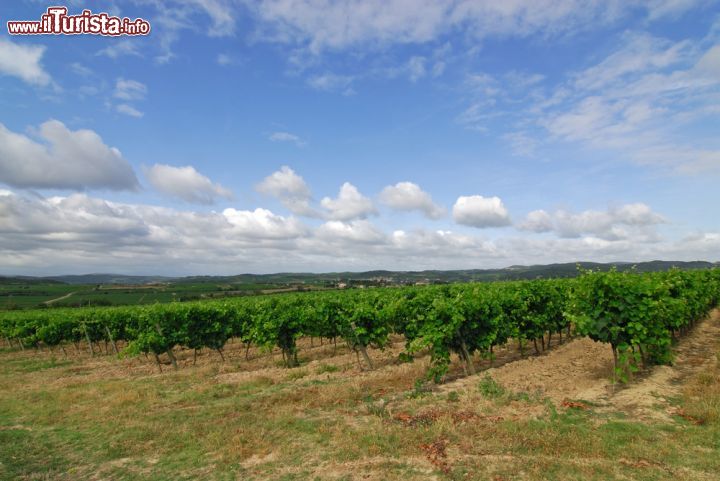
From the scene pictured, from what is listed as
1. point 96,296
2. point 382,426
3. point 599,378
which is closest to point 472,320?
point 599,378

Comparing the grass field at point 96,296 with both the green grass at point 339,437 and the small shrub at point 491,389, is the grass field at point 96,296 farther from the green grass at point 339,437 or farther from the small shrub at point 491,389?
the small shrub at point 491,389

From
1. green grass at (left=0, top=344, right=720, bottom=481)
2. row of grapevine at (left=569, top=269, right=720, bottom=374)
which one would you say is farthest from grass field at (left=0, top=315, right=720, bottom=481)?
row of grapevine at (left=569, top=269, right=720, bottom=374)

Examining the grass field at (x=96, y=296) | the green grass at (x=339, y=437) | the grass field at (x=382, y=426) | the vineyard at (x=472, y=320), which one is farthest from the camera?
the grass field at (x=96, y=296)

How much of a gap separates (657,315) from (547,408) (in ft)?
15.7

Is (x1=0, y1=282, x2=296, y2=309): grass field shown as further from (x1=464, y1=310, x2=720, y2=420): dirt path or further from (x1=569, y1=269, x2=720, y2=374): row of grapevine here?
(x1=569, y1=269, x2=720, y2=374): row of grapevine

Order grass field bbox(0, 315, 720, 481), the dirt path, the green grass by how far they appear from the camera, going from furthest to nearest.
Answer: the dirt path < grass field bbox(0, 315, 720, 481) < the green grass

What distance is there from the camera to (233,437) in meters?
7.90

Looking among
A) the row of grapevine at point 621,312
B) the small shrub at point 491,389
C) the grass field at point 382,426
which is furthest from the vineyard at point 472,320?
the small shrub at point 491,389

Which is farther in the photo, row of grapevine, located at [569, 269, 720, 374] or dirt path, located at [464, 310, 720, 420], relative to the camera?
row of grapevine, located at [569, 269, 720, 374]

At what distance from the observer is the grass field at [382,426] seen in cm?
638

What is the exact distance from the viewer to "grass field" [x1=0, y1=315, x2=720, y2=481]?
638 centimetres

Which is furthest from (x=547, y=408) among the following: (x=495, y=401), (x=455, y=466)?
(x=455, y=466)

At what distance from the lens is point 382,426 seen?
26.2 ft

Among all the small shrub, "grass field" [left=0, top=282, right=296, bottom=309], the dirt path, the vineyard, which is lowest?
"grass field" [left=0, top=282, right=296, bottom=309]
